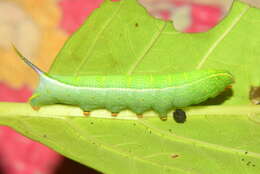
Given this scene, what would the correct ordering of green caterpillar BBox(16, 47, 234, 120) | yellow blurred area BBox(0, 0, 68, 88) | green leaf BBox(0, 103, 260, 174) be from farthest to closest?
yellow blurred area BBox(0, 0, 68, 88) → green caterpillar BBox(16, 47, 234, 120) → green leaf BBox(0, 103, 260, 174)

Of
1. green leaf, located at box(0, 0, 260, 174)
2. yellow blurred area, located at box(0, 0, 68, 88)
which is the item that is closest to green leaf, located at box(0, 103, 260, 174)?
green leaf, located at box(0, 0, 260, 174)

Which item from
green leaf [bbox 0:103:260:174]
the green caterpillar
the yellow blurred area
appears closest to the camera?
green leaf [bbox 0:103:260:174]

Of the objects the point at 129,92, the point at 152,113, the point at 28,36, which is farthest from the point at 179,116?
the point at 28,36

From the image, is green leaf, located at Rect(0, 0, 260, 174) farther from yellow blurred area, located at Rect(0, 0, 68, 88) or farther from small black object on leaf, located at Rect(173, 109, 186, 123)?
yellow blurred area, located at Rect(0, 0, 68, 88)

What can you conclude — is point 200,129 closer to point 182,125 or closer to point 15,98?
point 182,125

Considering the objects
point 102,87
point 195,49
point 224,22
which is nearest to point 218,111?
point 195,49

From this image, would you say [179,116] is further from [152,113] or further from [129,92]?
[129,92]
